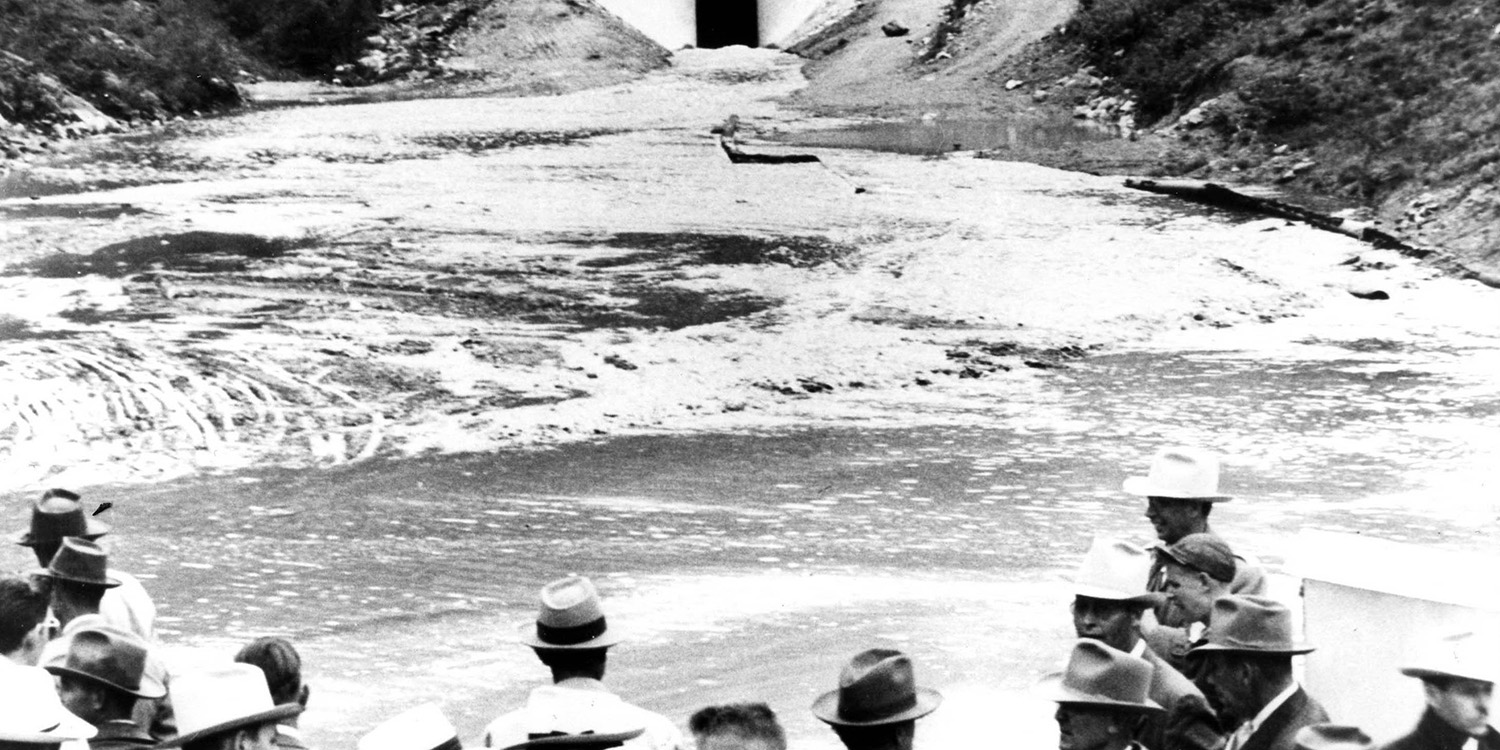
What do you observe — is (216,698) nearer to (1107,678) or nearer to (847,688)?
(847,688)

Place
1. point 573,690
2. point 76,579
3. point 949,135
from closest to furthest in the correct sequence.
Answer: point 573,690 → point 76,579 → point 949,135

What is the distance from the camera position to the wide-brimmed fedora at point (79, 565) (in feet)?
12.0

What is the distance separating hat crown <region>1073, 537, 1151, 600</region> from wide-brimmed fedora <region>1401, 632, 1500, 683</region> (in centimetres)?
76

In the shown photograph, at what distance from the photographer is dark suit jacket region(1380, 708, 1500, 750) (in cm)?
267

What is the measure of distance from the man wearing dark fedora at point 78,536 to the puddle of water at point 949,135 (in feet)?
13.6

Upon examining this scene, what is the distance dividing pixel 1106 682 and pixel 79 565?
2.19 metres

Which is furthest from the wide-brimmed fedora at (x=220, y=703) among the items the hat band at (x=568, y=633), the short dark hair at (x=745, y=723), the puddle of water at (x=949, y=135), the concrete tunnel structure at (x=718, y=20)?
the concrete tunnel structure at (x=718, y=20)

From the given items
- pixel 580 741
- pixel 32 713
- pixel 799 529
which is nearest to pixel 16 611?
pixel 32 713

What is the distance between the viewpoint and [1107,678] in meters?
2.70

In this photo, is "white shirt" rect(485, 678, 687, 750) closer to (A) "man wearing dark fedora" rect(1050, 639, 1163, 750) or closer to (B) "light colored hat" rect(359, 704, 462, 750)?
(B) "light colored hat" rect(359, 704, 462, 750)

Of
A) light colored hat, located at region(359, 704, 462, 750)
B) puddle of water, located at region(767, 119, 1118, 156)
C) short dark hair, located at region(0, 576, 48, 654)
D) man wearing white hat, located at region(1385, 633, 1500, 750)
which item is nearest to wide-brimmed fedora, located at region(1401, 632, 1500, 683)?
man wearing white hat, located at region(1385, 633, 1500, 750)

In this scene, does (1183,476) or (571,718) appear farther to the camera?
(1183,476)

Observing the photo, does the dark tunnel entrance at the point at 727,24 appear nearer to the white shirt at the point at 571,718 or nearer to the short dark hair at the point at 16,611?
the short dark hair at the point at 16,611

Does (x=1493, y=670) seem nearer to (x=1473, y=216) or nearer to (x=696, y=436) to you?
(x=696, y=436)
